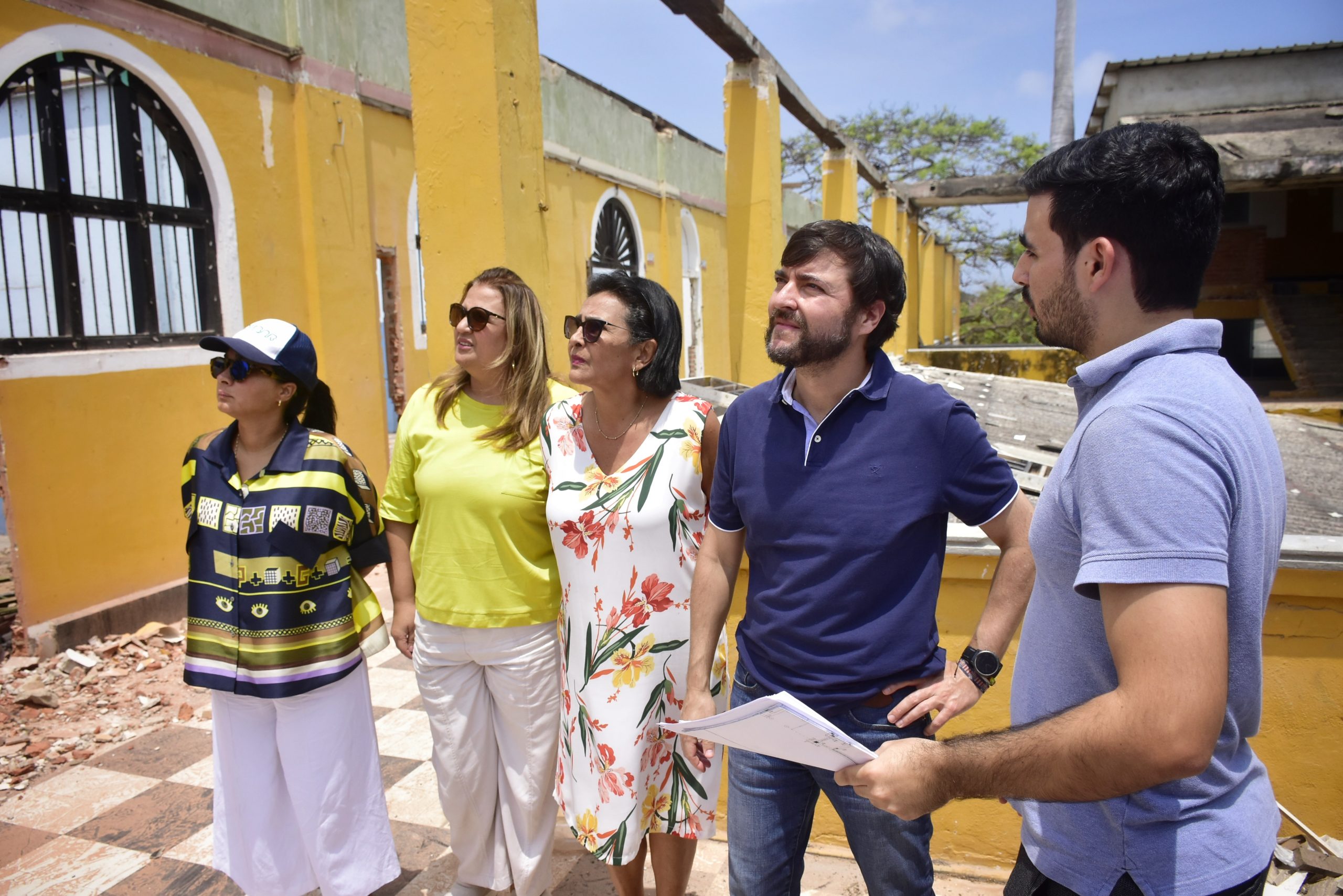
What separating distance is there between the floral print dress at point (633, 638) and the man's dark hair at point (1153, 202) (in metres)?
1.22

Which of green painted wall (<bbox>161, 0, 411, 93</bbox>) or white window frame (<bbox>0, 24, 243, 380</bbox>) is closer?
white window frame (<bbox>0, 24, 243, 380</bbox>)

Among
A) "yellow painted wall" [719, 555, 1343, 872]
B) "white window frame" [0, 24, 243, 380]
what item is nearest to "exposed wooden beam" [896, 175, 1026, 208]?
"white window frame" [0, 24, 243, 380]

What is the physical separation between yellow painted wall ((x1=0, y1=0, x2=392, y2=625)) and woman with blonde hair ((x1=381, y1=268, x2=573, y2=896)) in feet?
11.7

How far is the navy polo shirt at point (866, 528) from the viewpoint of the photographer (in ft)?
5.68

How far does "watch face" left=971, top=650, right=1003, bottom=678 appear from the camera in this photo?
1.77 metres

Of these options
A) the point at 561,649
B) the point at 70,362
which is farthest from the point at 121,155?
the point at 561,649

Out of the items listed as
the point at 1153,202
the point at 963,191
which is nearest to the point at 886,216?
the point at 963,191

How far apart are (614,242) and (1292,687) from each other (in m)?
10.8

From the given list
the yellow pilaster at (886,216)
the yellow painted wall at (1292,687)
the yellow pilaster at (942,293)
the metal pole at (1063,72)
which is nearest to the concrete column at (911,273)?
the yellow pilaster at (886,216)

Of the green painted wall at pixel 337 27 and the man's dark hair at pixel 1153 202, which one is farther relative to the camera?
the green painted wall at pixel 337 27

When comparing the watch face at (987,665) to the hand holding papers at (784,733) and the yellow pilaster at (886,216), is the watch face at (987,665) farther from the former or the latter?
the yellow pilaster at (886,216)

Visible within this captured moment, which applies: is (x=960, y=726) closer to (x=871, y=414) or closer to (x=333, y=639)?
(x=871, y=414)

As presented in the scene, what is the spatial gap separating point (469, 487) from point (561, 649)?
21.7 inches

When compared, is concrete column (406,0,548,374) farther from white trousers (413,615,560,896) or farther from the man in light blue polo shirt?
the man in light blue polo shirt
